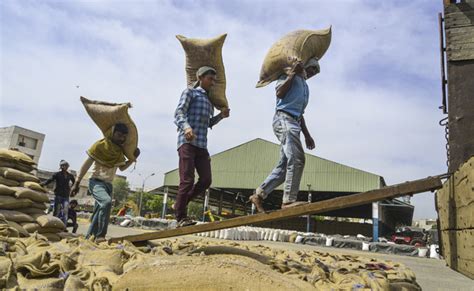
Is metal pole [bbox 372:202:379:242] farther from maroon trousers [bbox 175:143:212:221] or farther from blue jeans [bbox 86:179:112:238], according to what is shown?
Result: maroon trousers [bbox 175:143:212:221]

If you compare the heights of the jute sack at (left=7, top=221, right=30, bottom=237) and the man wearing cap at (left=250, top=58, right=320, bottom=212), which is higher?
the man wearing cap at (left=250, top=58, right=320, bottom=212)

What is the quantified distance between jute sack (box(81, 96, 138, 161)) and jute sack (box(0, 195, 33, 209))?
1530 mm

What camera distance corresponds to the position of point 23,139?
39.5 metres

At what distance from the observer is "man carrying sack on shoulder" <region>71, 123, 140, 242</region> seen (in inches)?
176

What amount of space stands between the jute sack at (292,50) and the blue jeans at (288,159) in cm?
52

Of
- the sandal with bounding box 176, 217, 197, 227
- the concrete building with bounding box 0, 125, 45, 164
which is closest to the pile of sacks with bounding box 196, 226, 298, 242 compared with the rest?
the sandal with bounding box 176, 217, 197, 227

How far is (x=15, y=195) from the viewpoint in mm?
4988

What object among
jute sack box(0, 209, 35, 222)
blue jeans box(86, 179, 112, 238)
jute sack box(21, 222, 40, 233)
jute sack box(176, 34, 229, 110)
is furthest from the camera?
jute sack box(21, 222, 40, 233)

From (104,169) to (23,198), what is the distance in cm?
143

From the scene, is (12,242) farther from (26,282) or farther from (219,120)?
(219,120)

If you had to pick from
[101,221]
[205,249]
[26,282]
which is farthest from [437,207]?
[101,221]

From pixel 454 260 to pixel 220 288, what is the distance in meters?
1.85

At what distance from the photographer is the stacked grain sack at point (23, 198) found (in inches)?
188

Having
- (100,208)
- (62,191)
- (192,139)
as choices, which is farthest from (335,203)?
(62,191)
